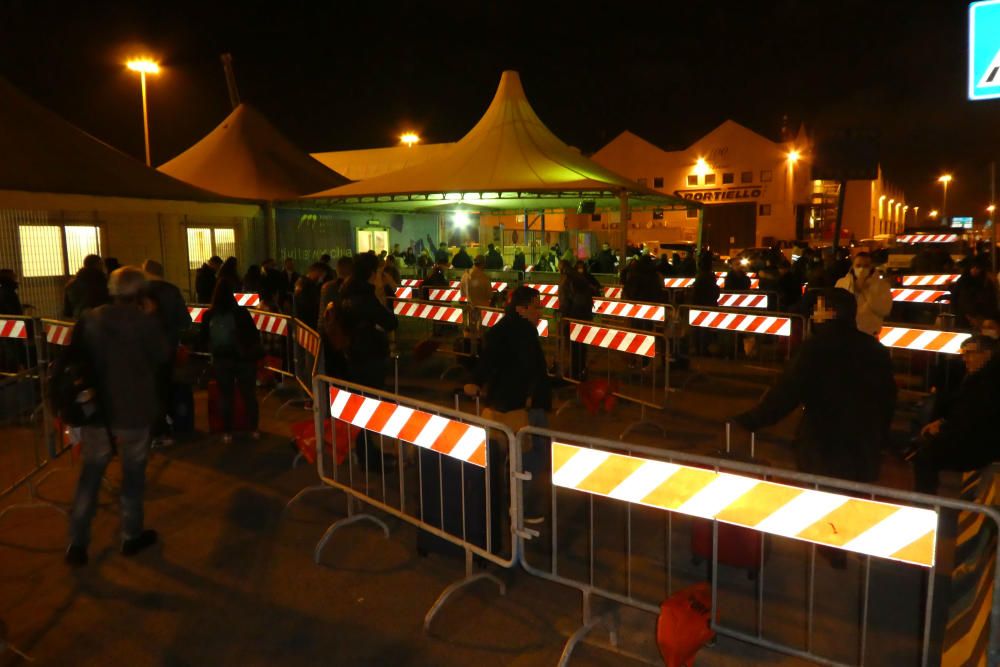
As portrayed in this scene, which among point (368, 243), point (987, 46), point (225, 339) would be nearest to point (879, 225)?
point (368, 243)

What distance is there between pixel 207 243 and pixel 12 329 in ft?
34.1

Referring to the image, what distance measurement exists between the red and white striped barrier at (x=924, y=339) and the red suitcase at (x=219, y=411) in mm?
7287

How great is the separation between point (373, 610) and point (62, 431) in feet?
13.9

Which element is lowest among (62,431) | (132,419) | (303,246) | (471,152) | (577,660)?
(577,660)

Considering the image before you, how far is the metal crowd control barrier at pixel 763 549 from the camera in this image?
333cm

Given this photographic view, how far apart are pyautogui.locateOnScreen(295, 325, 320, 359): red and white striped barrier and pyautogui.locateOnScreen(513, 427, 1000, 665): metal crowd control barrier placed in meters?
3.11

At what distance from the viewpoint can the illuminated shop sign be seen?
5266cm

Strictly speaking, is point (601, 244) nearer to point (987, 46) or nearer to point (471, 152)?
point (471, 152)

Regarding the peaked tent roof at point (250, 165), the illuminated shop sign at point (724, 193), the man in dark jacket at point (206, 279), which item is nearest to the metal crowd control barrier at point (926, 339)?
the man in dark jacket at point (206, 279)

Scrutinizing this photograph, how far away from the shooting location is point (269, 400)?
397 inches

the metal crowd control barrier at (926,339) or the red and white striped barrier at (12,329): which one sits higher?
the red and white striped barrier at (12,329)

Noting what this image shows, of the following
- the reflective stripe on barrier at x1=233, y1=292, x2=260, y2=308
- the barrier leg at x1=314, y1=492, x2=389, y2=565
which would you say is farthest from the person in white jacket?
the reflective stripe on barrier at x1=233, y1=292, x2=260, y2=308

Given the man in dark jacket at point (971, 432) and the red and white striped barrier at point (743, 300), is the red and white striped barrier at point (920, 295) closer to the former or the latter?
the red and white striped barrier at point (743, 300)

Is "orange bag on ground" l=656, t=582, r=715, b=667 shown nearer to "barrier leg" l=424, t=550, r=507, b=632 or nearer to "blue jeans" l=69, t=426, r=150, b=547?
"barrier leg" l=424, t=550, r=507, b=632
